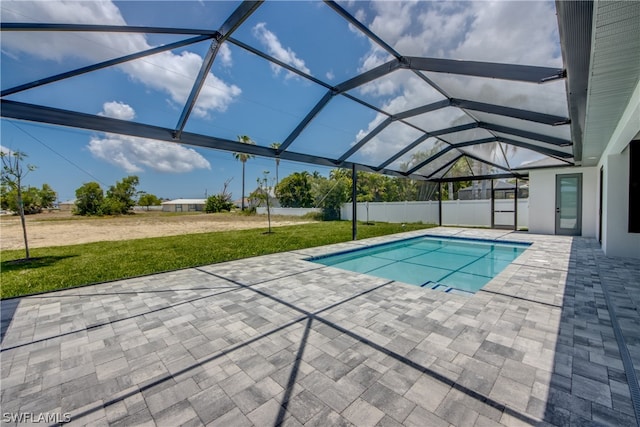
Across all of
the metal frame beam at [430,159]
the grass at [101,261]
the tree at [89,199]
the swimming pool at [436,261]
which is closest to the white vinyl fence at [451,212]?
the metal frame beam at [430,159]

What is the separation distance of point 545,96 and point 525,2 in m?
2.10

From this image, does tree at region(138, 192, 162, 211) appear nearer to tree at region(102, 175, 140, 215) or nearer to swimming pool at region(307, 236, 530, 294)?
tree at region(102, 175, 140, 215)

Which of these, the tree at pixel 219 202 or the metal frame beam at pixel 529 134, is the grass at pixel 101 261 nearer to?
the metal frame beam at pixel 529 134

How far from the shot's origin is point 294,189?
100 feet

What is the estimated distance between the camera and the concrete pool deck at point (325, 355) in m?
1.86

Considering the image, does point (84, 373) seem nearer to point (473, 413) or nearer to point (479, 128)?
point (473, 413)

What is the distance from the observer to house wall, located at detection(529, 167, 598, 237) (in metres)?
9.70

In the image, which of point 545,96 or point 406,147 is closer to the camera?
point 545,96

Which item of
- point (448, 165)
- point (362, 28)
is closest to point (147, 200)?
point (448, 165)

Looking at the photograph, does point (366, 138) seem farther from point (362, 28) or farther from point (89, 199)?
point (89, 199)

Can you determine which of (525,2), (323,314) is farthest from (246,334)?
(525,2)

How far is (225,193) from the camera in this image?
31484 mm

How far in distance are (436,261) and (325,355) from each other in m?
6.08

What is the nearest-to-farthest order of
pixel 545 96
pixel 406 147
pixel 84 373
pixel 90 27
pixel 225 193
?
pixel 84 373 → pixel 90 27 → pixel 545 96 → pixel 406 147 → pixel 225 193
